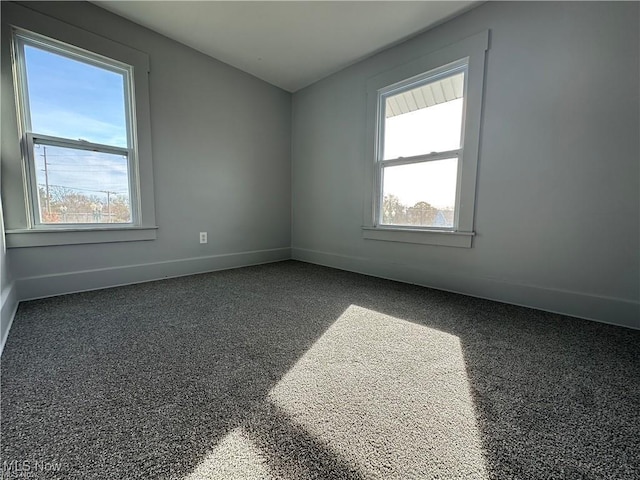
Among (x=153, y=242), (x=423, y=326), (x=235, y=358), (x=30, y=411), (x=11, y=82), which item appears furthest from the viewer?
(x=153, y=242)

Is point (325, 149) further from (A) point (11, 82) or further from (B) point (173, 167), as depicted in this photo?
(A) point (11, 82)

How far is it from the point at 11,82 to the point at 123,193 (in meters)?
0.94

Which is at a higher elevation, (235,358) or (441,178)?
(441,178)

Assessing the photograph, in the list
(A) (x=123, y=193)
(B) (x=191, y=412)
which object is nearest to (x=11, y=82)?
(A) (x=123, y=193)

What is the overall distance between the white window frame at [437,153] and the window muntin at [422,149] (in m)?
0.01

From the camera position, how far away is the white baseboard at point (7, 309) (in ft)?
4.26

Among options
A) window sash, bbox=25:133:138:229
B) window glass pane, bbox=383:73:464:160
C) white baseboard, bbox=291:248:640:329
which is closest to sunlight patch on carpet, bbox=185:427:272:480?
white baseboard, bbox=291:248:640:329

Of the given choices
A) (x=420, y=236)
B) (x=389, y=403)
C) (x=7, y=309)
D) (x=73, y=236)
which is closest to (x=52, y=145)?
(x=73, y=236)

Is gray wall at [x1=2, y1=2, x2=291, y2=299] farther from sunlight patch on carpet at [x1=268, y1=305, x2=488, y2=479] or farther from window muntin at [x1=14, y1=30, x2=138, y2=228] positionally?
sunlight patch on carpet at [x1=268, y1=305, x2=488, y2=479]

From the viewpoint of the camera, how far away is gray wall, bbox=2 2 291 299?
2053mm

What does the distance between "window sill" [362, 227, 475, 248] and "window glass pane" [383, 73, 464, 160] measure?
74 cm

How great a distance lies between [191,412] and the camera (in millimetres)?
853

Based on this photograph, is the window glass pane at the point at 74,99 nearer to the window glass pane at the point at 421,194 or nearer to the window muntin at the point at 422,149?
the window muntin at the point at 422,149

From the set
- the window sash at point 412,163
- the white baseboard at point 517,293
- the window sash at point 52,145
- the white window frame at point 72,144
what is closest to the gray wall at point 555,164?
the white baseboard at point 517,293
